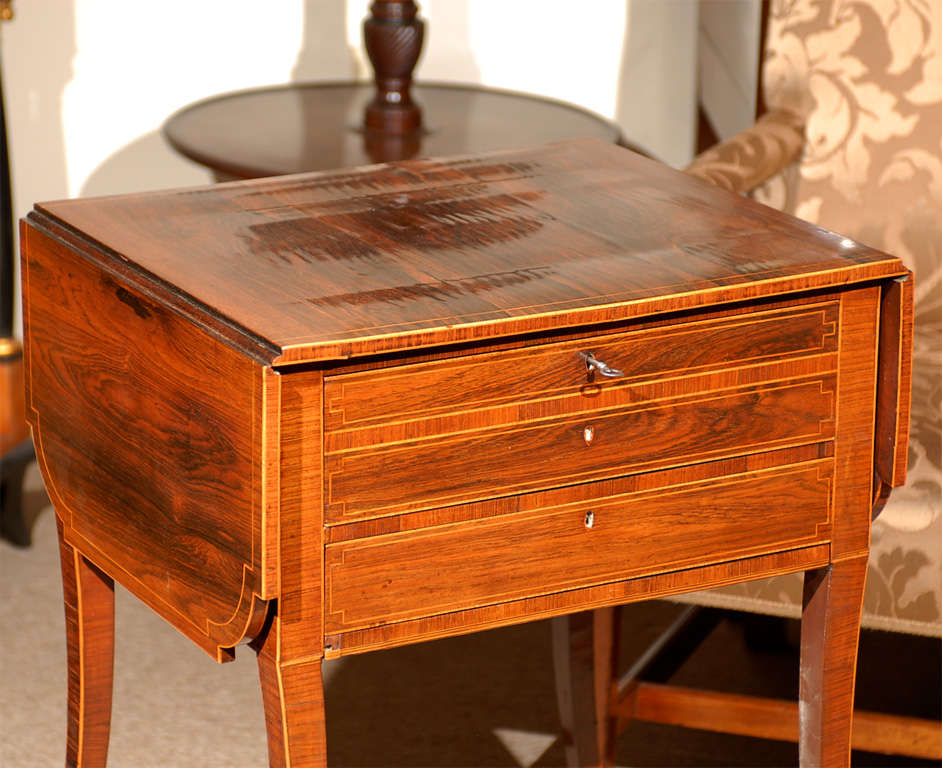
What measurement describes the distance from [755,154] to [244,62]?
1.24 m

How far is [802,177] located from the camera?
2271mm

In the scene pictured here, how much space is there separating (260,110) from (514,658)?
36.5 inches

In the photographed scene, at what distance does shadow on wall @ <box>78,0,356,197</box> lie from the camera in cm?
304

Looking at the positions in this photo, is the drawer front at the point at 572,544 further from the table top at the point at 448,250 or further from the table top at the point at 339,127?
the table top at the point at 339,127

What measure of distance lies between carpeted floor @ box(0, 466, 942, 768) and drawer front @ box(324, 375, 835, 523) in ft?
2.95

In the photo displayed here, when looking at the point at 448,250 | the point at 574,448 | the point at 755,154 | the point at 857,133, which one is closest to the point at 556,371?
the point at 574,448

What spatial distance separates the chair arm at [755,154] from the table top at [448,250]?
0.37 m

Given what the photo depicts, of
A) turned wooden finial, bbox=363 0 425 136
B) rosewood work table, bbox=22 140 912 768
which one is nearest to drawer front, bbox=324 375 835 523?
rosewood work table, bbox=22 140 912 768

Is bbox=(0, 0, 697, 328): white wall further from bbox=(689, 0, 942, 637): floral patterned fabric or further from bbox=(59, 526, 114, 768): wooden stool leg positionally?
bbox=(59, 526, 114, 768): wooden stool leg

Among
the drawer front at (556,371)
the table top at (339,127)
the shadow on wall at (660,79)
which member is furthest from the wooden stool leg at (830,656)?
the shadow on wall at (660,79)

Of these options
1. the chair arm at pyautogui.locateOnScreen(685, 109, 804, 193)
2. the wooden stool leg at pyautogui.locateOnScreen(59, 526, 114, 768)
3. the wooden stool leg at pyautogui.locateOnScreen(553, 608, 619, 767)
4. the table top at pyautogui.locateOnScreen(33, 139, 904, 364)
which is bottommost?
the wooden stool leg at pyautogui.locateOnScreen(553, 608, 619, 767)

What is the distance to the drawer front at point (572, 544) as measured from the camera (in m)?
1.32

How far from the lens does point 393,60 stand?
240 centimetres

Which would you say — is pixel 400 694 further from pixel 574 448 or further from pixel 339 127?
pixel 574 448
